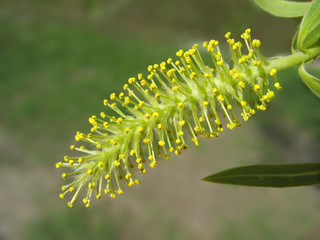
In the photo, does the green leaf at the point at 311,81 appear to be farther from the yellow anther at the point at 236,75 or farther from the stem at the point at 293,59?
the yellow anther at the point at 236,75

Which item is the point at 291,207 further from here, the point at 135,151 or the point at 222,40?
the point at 135,151

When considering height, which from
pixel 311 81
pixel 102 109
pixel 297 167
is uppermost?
pixel 102 109

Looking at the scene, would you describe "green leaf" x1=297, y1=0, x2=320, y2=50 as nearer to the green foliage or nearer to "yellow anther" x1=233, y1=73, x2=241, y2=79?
the green foliage

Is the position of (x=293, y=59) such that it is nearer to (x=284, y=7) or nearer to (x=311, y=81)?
(x=311, y=81)

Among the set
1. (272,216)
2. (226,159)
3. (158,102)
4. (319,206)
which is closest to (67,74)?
(226,159)

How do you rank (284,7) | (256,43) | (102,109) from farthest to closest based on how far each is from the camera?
(102,109) < (284,7) < (256,43)

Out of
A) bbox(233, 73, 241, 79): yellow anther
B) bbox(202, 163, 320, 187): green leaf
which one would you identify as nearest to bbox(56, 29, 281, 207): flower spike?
bbox(233, 73, 241, 79): yellow anther

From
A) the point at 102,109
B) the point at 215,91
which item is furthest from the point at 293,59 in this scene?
the point at 102,109
